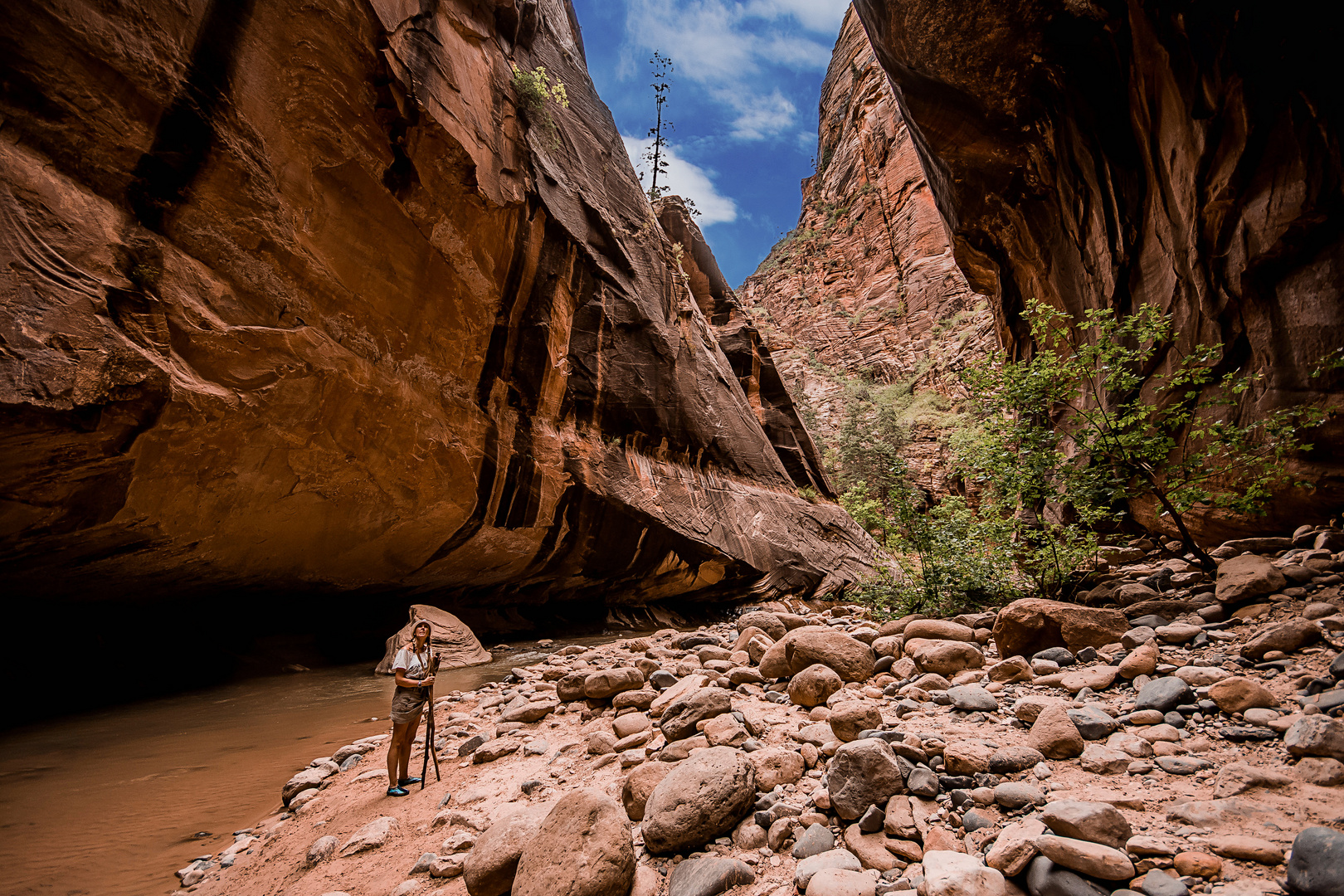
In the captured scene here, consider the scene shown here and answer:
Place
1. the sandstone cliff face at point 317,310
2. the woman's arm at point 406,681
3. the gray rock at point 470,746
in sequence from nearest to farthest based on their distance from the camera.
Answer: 1. the woman's arm at point 406,681
2. the gray rock at point 470,746
3. the sandstone cliff face at point 317,310

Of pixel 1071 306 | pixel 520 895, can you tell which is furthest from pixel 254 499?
pixel 1071 306

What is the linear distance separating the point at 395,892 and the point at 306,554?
6847 mm

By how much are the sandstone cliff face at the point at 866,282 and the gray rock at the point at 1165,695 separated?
21.7m

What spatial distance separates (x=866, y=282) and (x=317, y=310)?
34152 mm

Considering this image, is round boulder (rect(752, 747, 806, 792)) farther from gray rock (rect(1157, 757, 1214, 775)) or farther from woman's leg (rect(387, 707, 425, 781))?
woman's leg (rect(387, 707, 425, 781))

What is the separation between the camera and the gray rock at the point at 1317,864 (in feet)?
4.22

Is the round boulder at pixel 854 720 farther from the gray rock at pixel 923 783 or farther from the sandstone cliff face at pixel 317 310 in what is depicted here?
the sandstone cliff face at pixel 317 310

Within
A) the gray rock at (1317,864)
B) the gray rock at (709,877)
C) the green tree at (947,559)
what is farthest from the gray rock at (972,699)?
the green tree at (947,559)

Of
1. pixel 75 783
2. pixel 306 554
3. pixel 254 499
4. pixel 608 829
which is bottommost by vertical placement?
pixel 75 783

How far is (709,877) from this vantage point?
6.43 ft

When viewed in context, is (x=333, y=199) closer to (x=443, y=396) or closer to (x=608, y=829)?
(x=443, y=396)

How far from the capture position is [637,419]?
11133 millimetres

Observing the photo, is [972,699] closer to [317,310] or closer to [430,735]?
[430,735]

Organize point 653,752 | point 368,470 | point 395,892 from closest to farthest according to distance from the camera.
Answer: point 395,892, point 653,752, point 368,470
